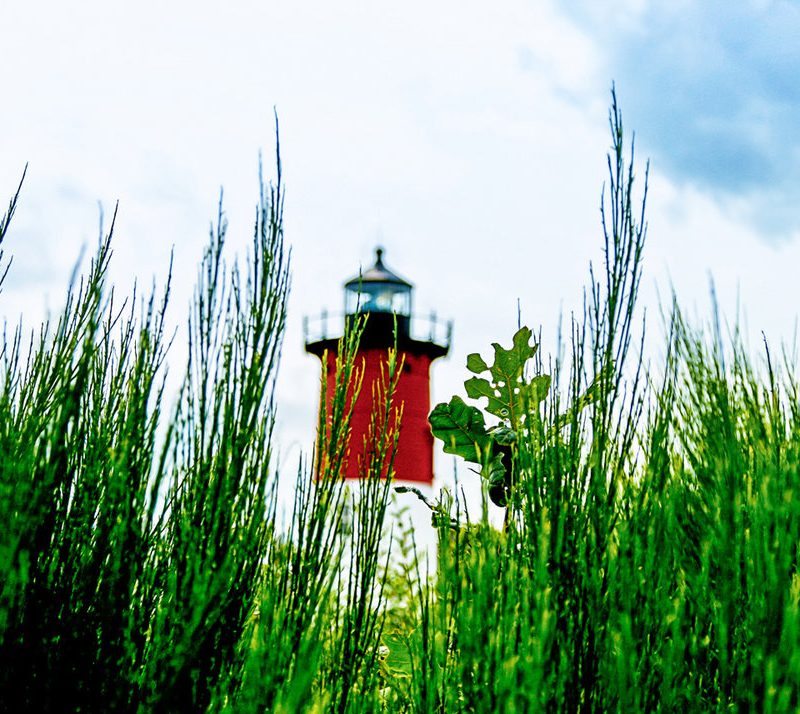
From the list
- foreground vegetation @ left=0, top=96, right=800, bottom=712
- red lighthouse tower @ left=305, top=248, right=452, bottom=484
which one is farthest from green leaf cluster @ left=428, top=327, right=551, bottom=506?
red lighthouse tower @ left=305, top=248, right=452, bottom=484

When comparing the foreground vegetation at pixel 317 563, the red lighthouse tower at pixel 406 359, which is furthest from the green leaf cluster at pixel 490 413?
the red lighthouse tower at pixel 406 359

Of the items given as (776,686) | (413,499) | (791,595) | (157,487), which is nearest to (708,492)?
(791,595)

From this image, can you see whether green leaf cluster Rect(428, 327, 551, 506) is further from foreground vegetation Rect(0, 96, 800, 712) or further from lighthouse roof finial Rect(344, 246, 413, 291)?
lighthouse roof finial Rect(344, 246, 413, 291)

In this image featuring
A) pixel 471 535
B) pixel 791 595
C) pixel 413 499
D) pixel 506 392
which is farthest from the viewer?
pixel 413 499

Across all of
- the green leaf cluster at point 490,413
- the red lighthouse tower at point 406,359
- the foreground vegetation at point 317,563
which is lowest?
the foreground vegetation at point 317,563

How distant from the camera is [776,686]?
83.8 inches

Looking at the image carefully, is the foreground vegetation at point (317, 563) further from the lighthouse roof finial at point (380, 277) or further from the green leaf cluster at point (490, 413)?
the lighthouse roof finial at point (380, 277)

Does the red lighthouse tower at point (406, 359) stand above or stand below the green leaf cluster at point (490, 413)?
above

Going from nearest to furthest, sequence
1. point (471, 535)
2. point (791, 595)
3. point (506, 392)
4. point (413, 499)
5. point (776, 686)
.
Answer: point (776, 686)
point (791, 595)
point (471, 535)
point (506, 392)
point (413, 499)

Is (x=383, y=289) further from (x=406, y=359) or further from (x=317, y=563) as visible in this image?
(x=317, y=563)

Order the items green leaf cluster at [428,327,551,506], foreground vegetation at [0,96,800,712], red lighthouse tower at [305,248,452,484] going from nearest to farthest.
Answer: foreground vegetation at [0,96,800,712]
green leaf cluster at [428,327,551,506]
red lighthouse tower at [305,248,452,484]

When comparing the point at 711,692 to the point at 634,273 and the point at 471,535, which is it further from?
the point at 634,273

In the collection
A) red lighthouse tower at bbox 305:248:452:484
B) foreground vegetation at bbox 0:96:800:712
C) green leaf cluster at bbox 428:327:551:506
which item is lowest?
foreground vegetation at bbox 0:96:800:712

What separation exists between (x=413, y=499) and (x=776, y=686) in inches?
673
